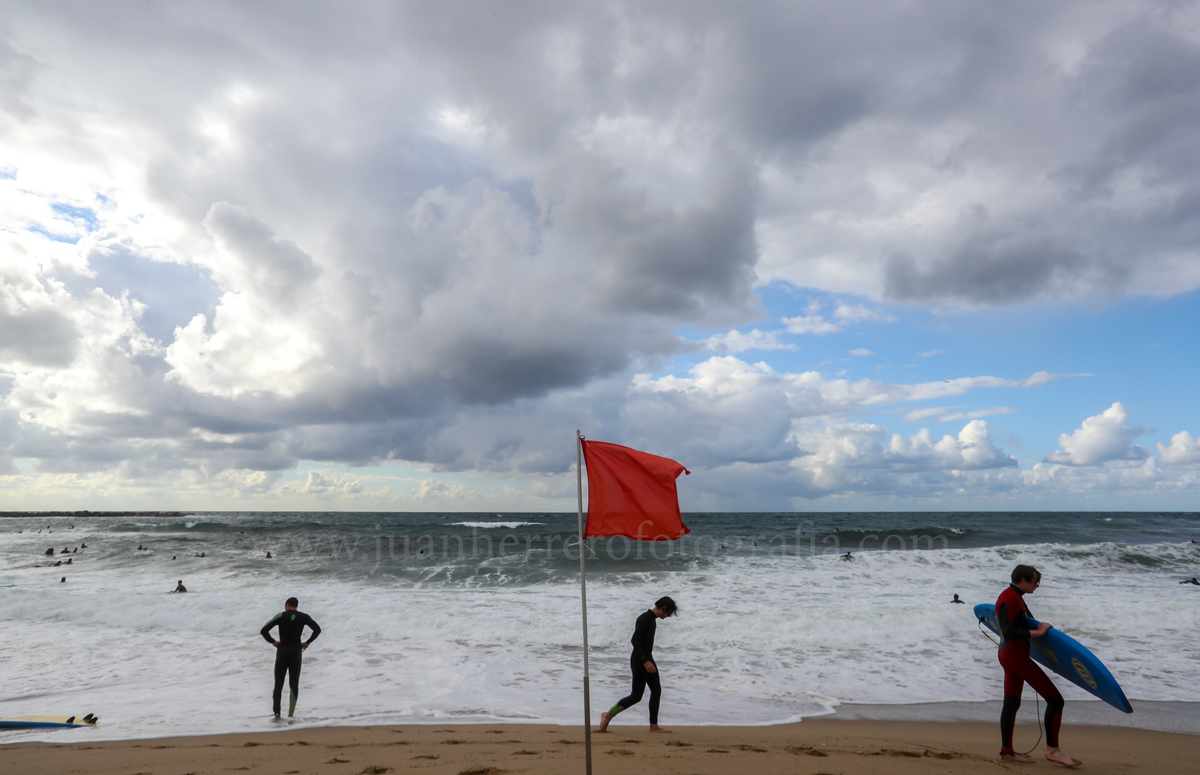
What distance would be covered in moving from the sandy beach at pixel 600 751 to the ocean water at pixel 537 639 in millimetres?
824

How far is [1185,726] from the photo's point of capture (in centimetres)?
870

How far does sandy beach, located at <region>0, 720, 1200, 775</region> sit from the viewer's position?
20.9ft

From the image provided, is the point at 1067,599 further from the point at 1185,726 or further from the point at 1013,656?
the point at 1013,656

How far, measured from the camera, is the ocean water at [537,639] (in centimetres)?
982

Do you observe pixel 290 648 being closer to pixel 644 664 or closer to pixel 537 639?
pixel 644 664

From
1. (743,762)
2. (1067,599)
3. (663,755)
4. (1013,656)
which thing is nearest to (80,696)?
(663,755)

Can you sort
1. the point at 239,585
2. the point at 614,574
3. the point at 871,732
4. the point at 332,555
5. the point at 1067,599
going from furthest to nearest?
the point at 332,555
the point at 614,574
the point at 239,585
the point at 1067,599
the point at 871,732

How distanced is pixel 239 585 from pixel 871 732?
24478mm

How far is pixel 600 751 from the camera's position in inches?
269

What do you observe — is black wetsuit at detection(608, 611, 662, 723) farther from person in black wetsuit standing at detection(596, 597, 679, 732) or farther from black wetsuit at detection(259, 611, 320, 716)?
black wetsuit at detection(259, 611, 320, 716)

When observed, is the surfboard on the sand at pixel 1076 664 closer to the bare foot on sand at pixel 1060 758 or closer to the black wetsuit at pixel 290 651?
the bare foot on sand at pixel 1060 758

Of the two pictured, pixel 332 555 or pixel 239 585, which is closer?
pixel 239 585

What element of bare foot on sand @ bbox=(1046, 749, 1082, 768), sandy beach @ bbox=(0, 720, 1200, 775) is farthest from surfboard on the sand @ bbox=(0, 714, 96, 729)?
bare foot on sand @ bbox=(1046, 749, 1082, 768)

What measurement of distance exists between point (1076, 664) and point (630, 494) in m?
5.40
